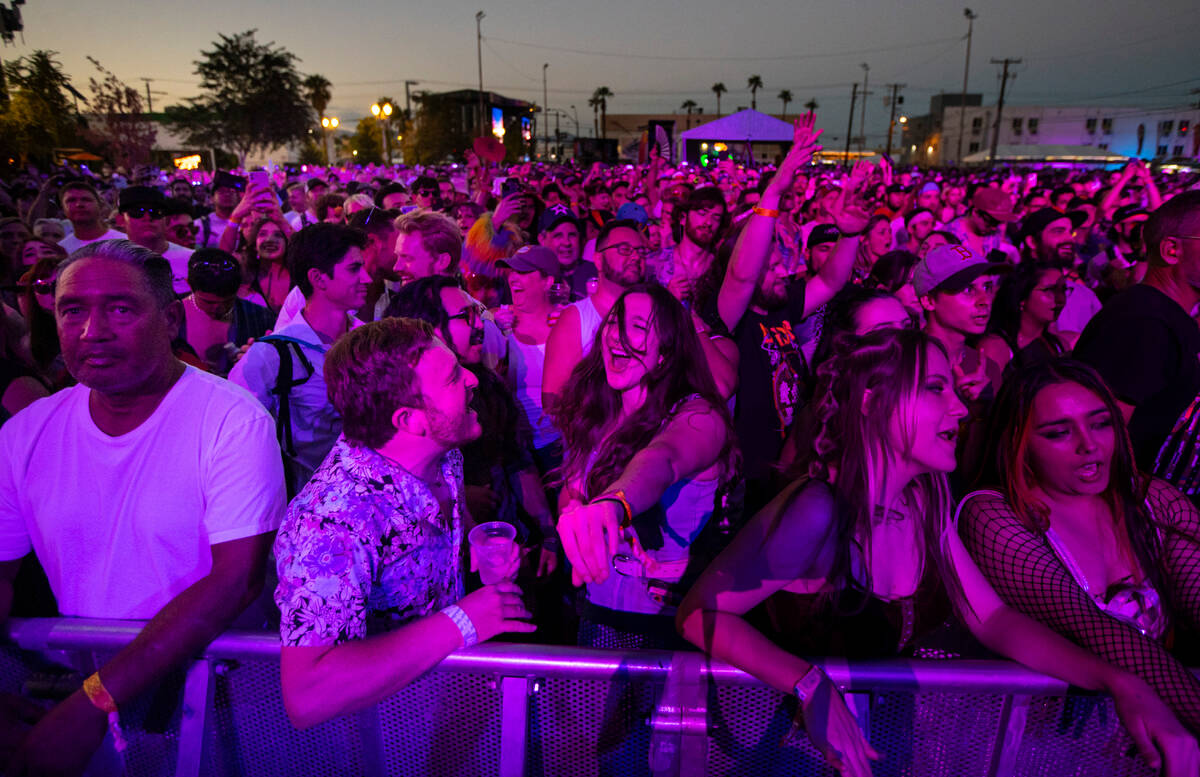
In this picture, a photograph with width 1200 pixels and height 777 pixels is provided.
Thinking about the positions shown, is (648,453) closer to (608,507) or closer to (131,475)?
(608,507)

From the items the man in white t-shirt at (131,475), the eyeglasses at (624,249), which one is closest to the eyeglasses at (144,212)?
the eyeglasses at (624,249)

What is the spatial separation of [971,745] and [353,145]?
7888cm

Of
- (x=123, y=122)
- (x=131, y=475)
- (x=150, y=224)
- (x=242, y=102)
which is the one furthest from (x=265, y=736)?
(x=242, y=102)

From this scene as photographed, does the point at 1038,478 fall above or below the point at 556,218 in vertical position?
below

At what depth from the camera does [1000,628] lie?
5.70ft

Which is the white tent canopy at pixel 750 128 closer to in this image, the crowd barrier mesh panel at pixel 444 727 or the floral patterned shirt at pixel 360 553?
the floral patterned shirt at pixel 360 553

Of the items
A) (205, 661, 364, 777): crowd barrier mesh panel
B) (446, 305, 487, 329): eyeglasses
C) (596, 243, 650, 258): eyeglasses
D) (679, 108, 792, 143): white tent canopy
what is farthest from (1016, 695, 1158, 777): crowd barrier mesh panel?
(679, 108, 792, 143): white tent canopy

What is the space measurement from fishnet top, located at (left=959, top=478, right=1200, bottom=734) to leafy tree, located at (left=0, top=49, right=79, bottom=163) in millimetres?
25969

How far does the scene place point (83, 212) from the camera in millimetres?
6000

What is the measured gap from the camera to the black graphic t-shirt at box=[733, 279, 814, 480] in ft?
11.7

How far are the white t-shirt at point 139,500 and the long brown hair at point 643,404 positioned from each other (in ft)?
3.41

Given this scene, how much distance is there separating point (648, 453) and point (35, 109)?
2892 centimetres

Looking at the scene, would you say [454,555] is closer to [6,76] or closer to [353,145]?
[6,76]

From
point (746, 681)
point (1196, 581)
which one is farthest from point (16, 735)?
point (1196, 581)
